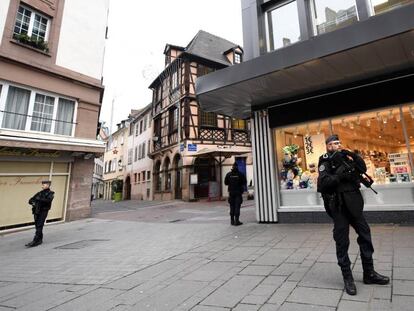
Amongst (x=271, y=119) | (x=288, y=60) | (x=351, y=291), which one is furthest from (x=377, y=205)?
(x=351, y=291)

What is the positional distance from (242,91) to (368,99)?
10.6 feet

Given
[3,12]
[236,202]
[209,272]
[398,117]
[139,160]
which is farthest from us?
[139,160]

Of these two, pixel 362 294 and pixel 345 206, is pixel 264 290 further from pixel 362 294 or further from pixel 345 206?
pixel 345 206

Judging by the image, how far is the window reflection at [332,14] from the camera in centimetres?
744

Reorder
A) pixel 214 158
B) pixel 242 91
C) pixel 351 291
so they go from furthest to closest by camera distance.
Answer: pixel 214 158
pixel 242 91
pixel 351 291

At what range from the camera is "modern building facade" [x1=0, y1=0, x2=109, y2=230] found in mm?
10695

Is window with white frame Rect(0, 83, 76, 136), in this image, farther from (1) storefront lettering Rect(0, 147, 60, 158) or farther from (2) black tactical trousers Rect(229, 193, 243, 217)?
(2) black tactical trousers Rect(229, 193, 243, 217)

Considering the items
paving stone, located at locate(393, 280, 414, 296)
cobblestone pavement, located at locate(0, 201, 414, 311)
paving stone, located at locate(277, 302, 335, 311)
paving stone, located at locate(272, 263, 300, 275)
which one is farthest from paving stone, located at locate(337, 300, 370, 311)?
paving stone, located at locate(272, 263, 300, 275)

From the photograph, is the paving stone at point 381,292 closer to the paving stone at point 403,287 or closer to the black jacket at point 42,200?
the paving stone at point 403,287

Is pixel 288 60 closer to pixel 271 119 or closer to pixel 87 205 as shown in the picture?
pixel 271 119

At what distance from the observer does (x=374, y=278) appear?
10.1 feet

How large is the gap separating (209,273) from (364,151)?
5848 mm

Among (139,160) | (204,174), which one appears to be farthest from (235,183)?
(139,160)

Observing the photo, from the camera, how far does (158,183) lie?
25.9 metres
